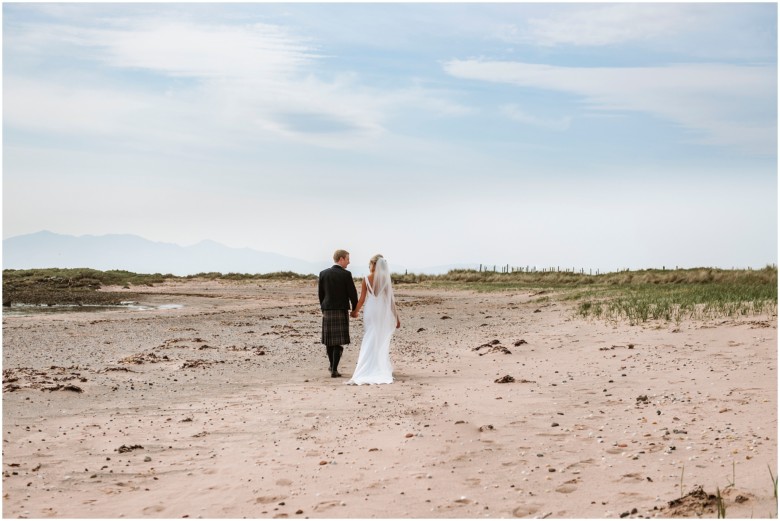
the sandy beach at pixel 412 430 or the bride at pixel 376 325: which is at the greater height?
the bride at pixel 376 325

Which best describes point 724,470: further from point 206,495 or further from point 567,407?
point 206,495

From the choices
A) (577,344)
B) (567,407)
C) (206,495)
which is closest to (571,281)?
(577,344)

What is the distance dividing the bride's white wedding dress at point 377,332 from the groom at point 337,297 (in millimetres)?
368

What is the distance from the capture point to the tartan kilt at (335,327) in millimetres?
14617

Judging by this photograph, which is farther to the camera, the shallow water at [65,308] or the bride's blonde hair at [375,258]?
the shallow water at [65,308]

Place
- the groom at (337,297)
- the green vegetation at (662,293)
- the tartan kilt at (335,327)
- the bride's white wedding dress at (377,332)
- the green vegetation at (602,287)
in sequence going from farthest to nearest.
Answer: the green vegetation at (602,287)
the green vegetation at (662,293)
the tartan kilt at (335,327)
the groom at (337,297)
the bride's white wedding dress at (377,332)

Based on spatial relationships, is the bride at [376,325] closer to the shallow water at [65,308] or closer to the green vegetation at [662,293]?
the green vegetation at [662,293]

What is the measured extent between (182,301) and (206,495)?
36.9 meters

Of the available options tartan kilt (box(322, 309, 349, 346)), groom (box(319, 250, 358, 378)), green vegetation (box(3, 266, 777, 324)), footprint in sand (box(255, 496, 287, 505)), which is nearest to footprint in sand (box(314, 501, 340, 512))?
footprint in sand (box(255, 496, 287, 505))

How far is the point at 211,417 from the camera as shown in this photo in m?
11.2

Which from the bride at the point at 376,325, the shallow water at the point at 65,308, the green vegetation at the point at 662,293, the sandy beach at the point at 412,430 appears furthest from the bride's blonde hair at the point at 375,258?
the shallow water at the point at 65,308

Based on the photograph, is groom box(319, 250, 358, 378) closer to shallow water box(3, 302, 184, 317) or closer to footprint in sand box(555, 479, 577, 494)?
footprint in sand box(555, 479, 577, 494)

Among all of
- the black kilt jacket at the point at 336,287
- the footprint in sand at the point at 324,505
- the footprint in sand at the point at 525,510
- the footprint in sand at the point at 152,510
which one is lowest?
the footprint in sand at the point at 152,510

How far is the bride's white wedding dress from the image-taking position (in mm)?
14203
